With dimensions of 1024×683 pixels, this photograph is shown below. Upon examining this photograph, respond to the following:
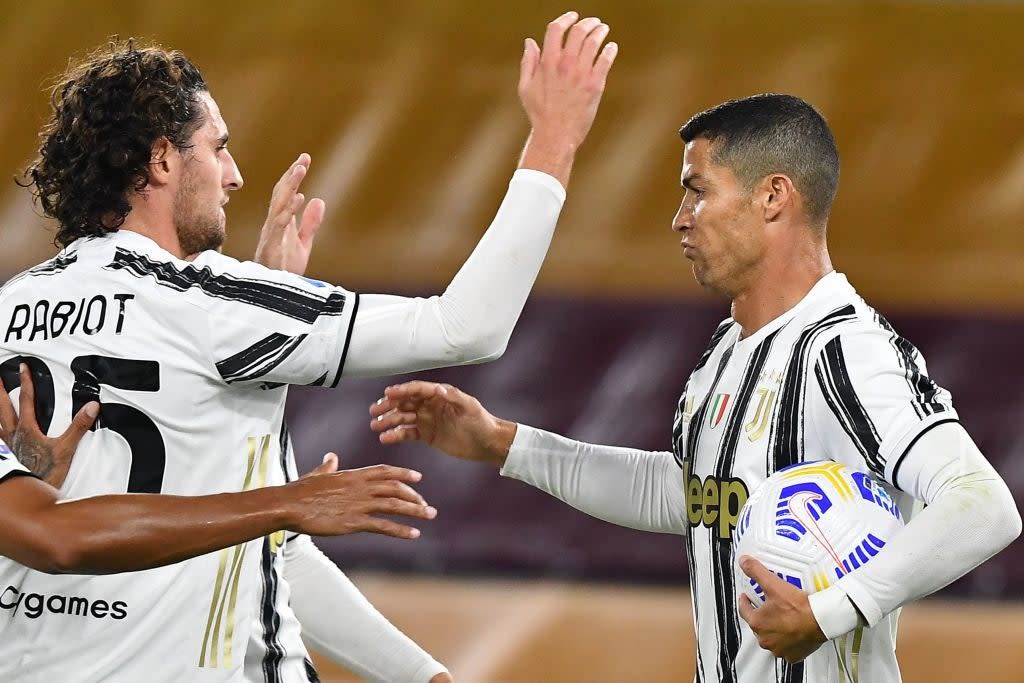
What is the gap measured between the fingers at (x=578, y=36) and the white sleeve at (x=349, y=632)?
1.36 m

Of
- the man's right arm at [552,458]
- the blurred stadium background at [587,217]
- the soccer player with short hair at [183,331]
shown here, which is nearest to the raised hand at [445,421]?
the man's right arm at [552,458]

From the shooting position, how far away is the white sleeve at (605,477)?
2.82 m

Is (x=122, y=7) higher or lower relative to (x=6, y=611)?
higher

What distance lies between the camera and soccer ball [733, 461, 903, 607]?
2131mm

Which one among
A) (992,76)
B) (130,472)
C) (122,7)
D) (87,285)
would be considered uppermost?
(122,7)

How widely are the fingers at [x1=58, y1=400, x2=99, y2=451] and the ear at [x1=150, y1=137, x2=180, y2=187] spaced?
45 centimetres

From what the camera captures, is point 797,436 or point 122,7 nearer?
point 797,436

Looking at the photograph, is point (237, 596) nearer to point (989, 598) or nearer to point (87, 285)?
point (87, 285)

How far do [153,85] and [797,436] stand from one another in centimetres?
138

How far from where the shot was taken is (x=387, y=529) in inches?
77.1

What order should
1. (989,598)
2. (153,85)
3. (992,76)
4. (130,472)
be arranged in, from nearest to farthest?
(130,472)
(153,85)
(989,598)
(992,76)

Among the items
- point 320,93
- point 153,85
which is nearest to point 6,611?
point 153,85

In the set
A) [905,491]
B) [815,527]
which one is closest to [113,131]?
[815,527]

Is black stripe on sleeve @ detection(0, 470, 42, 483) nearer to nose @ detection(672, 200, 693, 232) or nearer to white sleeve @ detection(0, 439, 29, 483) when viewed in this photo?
white sleeve @ detection(0, 439, 29, 483)
